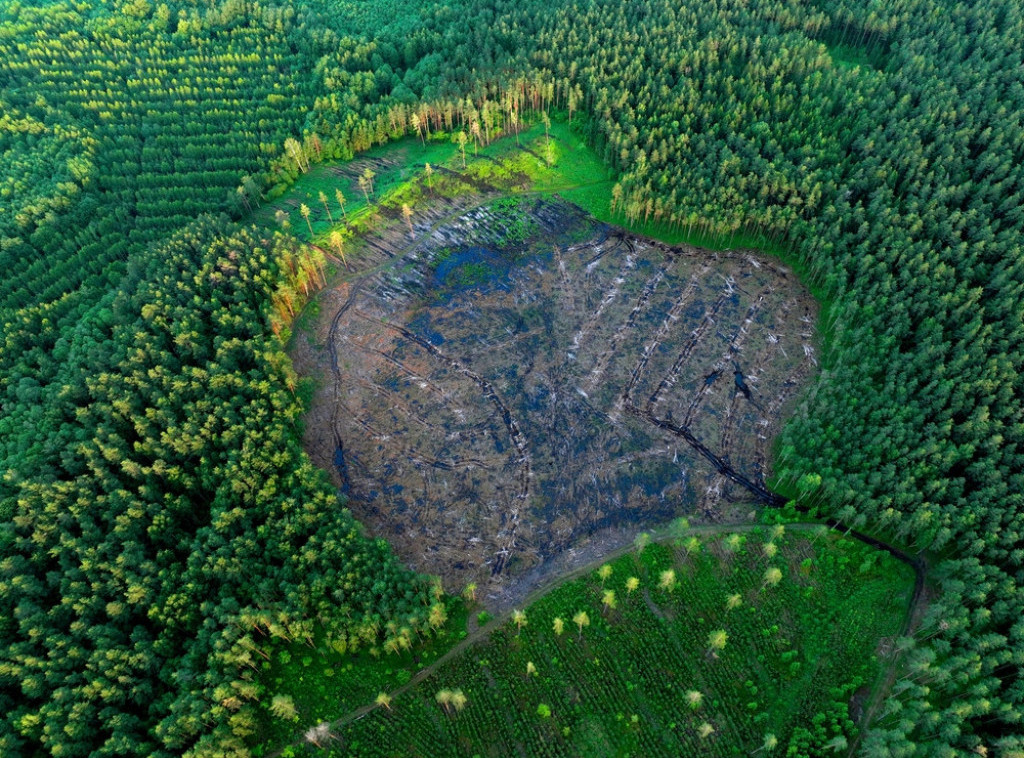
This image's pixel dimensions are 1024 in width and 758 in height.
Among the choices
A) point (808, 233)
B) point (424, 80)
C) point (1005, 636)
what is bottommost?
point (1005, 636)

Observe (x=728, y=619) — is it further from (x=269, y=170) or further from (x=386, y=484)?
(x=269, y=170)

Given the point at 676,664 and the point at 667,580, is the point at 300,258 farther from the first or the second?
the point at 676,664

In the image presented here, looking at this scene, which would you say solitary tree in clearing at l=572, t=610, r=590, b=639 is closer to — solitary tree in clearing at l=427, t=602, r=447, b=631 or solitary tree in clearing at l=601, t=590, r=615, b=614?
solitary tree in clearing at l=601, t=590, r=615, b=614

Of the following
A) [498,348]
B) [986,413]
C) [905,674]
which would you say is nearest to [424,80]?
[498,348]

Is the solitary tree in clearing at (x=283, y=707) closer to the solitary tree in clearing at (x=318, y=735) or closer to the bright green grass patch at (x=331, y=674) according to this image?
the bright green grass patch at (x=331, y=674)

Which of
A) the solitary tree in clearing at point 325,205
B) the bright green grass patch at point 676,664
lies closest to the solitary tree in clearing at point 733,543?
the bright green grass patch at point 676,664

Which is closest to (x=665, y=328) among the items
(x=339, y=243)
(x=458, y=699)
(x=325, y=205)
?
(x=339, y=243)

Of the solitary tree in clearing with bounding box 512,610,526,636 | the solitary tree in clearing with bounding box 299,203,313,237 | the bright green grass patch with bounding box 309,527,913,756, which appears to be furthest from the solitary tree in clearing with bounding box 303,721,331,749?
the solitary tree in clearing with bounding box 299,203,313,237
